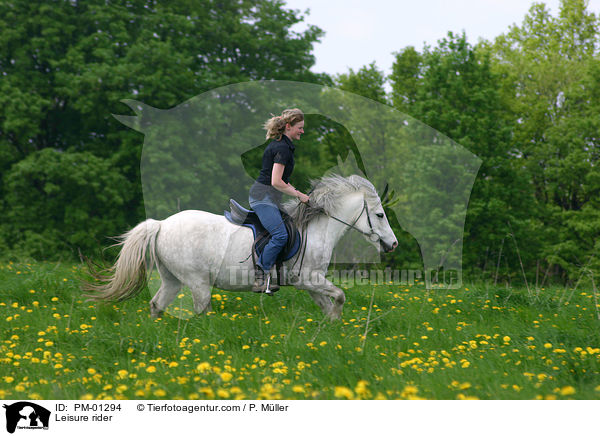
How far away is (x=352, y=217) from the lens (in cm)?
681

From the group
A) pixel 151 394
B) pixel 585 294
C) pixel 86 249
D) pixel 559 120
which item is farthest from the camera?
pixel 559 120

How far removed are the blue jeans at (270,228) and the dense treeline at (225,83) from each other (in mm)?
9510

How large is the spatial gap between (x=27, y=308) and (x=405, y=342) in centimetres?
528

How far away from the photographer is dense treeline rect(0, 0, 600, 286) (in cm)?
1845

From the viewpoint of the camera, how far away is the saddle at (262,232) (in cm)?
641

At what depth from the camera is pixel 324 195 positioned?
A: 6.76 metres

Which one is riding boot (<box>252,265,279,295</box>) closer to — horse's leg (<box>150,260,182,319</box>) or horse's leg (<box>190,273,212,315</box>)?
horse's leg (<box>190,273,212,315</box>)

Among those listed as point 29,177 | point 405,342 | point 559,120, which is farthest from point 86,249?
point 559,120

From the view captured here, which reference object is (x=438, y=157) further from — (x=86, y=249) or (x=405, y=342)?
(x=405, y=342)

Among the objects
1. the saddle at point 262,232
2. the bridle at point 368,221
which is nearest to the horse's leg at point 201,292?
the saddle at point 262,232

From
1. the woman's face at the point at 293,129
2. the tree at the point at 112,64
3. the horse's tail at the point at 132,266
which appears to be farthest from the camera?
the tree at the point at 112,64
